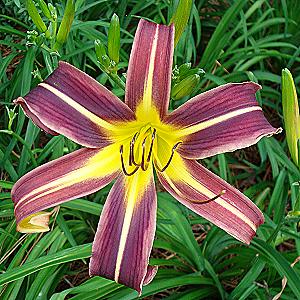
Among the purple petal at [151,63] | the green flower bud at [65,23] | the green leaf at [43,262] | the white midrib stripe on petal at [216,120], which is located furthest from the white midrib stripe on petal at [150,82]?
the green leaf at [43,262]

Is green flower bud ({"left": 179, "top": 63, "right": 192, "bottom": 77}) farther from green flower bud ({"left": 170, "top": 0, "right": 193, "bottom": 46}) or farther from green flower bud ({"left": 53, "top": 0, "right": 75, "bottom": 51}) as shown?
green flower bud ({"left": 53, "top": 0, "right": 75, "bottom": 51})

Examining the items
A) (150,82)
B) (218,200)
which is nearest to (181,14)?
(150,82)

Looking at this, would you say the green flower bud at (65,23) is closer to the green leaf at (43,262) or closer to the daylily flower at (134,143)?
the daylily flower at (134,143)

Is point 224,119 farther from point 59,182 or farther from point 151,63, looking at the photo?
point 59,182

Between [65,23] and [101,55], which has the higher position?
[65,23]

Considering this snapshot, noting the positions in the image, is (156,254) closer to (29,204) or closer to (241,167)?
(241,167)

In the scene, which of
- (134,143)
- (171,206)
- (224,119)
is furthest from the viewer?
(171,206)

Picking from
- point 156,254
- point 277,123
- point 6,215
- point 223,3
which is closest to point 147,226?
point 6,215
